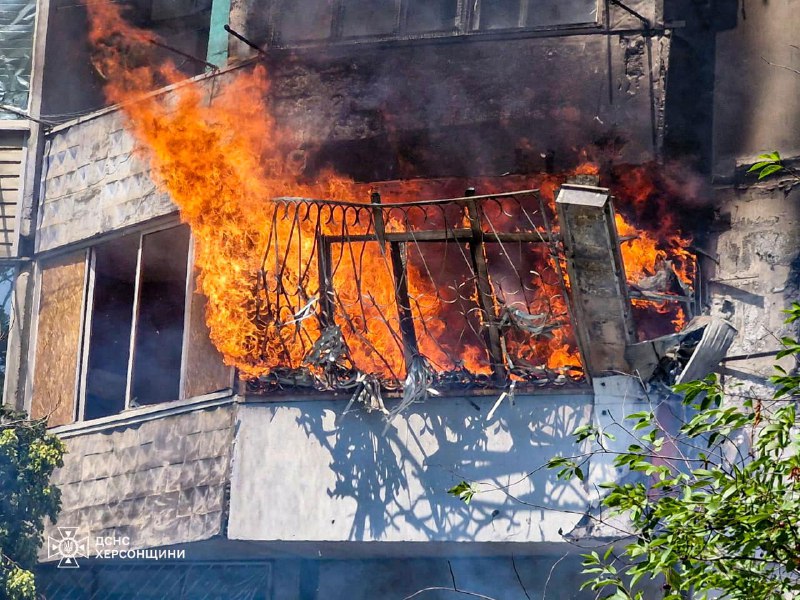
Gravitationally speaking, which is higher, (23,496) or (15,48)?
(15,48)

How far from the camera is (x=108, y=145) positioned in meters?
15.7

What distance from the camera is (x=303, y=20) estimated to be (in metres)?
14.8

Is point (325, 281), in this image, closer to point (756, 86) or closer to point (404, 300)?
point (404, 300)

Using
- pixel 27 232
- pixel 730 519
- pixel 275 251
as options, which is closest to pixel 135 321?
pixel 275 251

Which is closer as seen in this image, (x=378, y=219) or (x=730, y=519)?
(x=730, y=519)

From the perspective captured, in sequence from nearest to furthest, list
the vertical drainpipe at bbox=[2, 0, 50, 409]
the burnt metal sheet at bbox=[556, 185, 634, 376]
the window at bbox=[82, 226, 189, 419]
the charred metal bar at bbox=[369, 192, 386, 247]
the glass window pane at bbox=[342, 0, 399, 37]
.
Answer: the burnt metal sheet at bbox=[556, 185, 634, 376]
the charred metal bar at bbox=[369, 192, 386, 247]
the glass window pane at bbox=[342, 0, 399, 37]
the window at bbox=[82, 226, 189, 419]
the vertical drainpipe at bbox=[2, 0, 50, 409]

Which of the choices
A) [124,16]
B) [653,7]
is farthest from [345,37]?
[124,16]

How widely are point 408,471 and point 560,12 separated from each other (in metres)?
5.63

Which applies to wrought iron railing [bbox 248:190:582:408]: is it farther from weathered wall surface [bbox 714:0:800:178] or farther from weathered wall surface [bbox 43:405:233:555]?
weathered wall surface [bbox 714:0:800:178]

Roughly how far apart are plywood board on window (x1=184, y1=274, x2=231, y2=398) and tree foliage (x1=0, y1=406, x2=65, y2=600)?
1829 mm

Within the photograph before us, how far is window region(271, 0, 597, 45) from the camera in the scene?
13594mm

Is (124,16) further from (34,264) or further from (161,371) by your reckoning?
(161,371)

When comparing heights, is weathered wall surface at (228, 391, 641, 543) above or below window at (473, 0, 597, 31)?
below

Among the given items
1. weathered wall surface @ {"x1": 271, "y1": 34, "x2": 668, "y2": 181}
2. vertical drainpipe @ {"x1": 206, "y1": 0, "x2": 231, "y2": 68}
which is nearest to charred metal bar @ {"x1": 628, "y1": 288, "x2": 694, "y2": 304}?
weathered wall surface @ {"x1": 271, "y1": 34, "x2": 668, "y2": 181}
